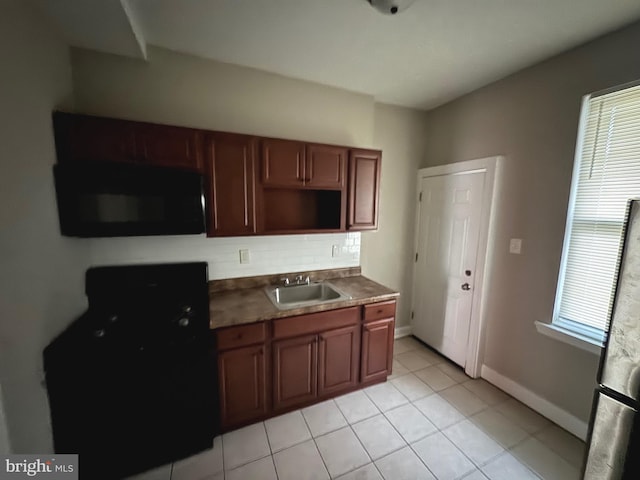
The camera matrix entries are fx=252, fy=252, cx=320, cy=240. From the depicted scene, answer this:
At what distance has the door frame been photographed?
7.29 feet

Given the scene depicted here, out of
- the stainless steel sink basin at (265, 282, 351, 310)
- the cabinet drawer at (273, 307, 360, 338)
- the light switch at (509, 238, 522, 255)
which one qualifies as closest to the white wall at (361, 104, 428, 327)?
the stainless steel sink basin at (265, 282, 351, 310)

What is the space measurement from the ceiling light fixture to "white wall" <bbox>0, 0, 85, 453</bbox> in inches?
67.9

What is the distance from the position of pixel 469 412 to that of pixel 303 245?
1945 millimetres

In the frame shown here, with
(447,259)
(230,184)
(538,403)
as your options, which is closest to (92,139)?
(230,184)

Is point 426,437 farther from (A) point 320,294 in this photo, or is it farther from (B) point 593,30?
(B) point 593,30

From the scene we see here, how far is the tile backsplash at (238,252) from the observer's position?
190cm

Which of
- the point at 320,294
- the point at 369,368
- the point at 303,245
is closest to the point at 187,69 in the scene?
the point at 303,245

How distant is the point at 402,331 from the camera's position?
10.5 ft

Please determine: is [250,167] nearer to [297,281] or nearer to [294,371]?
[297,281]

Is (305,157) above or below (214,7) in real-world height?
below

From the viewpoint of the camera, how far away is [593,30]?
61.4 inches

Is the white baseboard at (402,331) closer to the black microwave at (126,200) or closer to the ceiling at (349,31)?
the black microwave at (126,200)

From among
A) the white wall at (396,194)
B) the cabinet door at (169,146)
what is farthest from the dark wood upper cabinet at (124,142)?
the white wall at (396,194)

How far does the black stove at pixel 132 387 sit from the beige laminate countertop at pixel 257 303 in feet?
0.39
